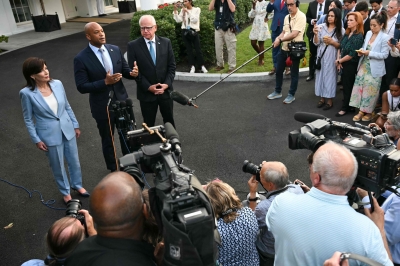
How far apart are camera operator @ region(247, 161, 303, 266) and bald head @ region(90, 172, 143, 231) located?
131cm

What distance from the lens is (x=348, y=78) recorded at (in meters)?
6.53

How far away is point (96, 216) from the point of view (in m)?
1.83

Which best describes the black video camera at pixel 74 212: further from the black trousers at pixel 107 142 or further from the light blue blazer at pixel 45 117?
the black trousers at pixel 107 142

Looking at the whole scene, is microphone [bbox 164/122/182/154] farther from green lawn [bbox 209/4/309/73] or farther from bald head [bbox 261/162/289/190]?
green lawn [bbox 209/4/309/73]

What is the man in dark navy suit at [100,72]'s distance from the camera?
4.51 metres

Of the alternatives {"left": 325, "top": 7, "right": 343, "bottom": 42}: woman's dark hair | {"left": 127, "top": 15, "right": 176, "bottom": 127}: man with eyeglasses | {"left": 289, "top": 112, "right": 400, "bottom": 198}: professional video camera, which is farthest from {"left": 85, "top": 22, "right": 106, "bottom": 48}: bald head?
{"left": 325, "top": 7, "right": 343, "bottom": 42}: woman's dark hair

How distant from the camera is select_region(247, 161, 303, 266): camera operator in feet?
9.52

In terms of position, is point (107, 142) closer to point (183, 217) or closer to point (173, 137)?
point (173, 137)

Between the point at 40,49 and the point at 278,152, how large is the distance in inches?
441

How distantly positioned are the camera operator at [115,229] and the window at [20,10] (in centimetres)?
1747

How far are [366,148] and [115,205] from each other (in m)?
1.65

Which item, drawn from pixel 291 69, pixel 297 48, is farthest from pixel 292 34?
pixel 291 69

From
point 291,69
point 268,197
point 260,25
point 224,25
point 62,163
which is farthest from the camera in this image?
point 260,25

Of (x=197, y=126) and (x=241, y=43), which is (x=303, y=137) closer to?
(x=197, y=126)
